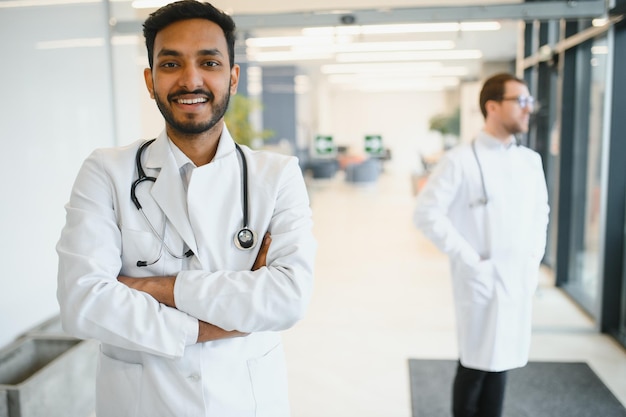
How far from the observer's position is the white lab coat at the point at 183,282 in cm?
132

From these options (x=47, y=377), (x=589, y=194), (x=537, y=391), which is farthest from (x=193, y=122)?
(x=589, y=194)

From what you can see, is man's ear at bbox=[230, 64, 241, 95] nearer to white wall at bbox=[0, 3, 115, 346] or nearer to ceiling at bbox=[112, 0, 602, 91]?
ceiling at bbox=[112, 0, 602, 91]

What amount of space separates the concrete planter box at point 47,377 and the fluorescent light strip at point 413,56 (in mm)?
9636

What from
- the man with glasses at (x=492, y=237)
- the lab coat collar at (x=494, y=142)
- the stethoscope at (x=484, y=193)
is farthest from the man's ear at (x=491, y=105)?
the stethoscope at (x=484, y=193)

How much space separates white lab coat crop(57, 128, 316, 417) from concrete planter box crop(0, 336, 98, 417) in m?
1.34

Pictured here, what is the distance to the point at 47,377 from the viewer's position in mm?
2668

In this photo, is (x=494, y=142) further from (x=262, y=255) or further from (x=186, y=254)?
(x=186, y=254)

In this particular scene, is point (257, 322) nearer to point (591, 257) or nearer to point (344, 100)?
point (591, 257)

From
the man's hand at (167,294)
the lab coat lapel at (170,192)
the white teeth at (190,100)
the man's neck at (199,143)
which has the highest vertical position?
the white teeth at (190,100)

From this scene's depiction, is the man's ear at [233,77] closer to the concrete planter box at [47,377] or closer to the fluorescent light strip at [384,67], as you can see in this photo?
the concrete planter box at [47,377]

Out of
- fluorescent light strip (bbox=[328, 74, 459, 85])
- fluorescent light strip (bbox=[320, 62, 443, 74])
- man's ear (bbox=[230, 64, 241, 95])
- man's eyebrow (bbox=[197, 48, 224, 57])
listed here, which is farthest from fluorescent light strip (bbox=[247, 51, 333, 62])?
man's eyebrow (bbox=[197, 48, 224, 57])

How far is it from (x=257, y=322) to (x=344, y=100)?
62.8 ft

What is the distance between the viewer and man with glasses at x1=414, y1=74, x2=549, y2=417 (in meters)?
2.50

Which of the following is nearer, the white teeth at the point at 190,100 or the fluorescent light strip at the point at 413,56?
the white teeth at the point at 190,100
